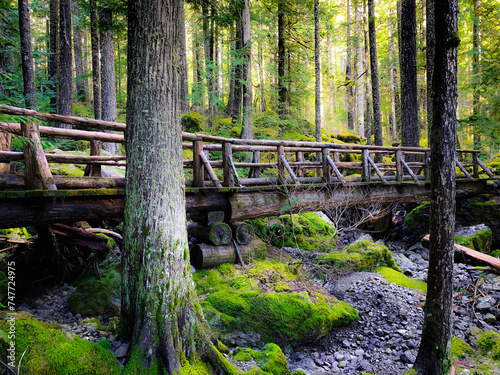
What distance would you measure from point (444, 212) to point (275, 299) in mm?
3031

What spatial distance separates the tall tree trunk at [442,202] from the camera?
12.4 feet

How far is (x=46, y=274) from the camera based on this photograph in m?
5.61

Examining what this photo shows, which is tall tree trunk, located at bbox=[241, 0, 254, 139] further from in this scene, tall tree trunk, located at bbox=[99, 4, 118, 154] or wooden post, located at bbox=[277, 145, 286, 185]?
tall tree trunk, located at bbox=[99, 4, 118, 154]

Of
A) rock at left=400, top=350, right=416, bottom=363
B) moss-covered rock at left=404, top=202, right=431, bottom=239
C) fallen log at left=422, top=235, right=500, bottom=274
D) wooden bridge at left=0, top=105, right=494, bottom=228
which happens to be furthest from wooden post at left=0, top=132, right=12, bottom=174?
moss-covered rock at left=404, top=202, right=431, bottom=239

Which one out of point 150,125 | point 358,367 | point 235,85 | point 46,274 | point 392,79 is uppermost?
point 392,79

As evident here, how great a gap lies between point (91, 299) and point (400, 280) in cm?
689

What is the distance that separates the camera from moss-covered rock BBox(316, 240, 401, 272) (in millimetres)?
7422

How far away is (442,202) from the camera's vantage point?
12.8 feet

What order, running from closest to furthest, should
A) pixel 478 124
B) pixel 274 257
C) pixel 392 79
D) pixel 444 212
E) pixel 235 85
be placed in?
pixel 444 212
pixel 274 257
pixel 478 124
pixel 235 85
pixel 392 79

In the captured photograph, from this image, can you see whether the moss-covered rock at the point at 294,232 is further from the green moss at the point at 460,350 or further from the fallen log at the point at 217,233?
the green moss at the point at 460,350

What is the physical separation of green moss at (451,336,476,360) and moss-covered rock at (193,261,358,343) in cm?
158

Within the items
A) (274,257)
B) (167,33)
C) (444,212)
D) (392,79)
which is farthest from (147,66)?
(392,79)

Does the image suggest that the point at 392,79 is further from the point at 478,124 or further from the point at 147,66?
the point at 147,66

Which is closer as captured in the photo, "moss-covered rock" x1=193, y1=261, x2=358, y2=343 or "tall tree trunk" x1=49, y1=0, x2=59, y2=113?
"moss-covered rock" x1=193, y1=261, x2=358, y2=343
